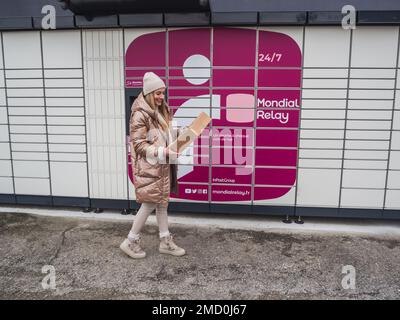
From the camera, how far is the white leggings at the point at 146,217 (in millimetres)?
3812

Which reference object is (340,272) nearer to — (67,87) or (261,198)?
(261,198)

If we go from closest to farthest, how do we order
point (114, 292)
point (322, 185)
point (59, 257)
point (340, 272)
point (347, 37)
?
point (114, 292) < point (340, 272) < point (59, 257) < point (347, 37) < point (322, 185)

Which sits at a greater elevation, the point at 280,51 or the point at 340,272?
the point at 280,51

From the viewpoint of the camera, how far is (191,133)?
3492mm

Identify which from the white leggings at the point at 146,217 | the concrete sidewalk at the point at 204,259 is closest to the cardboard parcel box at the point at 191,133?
the white leggings at the point at 146,217

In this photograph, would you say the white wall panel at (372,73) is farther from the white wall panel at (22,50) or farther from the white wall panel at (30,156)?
the white wall panel at (30,156)

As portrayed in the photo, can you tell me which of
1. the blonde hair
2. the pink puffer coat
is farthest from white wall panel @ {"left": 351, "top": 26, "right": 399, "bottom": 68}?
the pink puffer coat

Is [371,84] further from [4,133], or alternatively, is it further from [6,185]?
[6,185]

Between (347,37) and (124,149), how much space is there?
9.83ft

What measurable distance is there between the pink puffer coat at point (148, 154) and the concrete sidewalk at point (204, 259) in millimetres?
711

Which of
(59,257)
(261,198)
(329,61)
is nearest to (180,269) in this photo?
(59,257)

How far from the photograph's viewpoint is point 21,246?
13.7 feet

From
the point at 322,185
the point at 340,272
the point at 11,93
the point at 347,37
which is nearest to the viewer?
the point at 340,272

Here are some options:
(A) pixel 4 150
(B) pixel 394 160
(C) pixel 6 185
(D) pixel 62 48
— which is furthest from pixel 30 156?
(B) pixel 394 160
